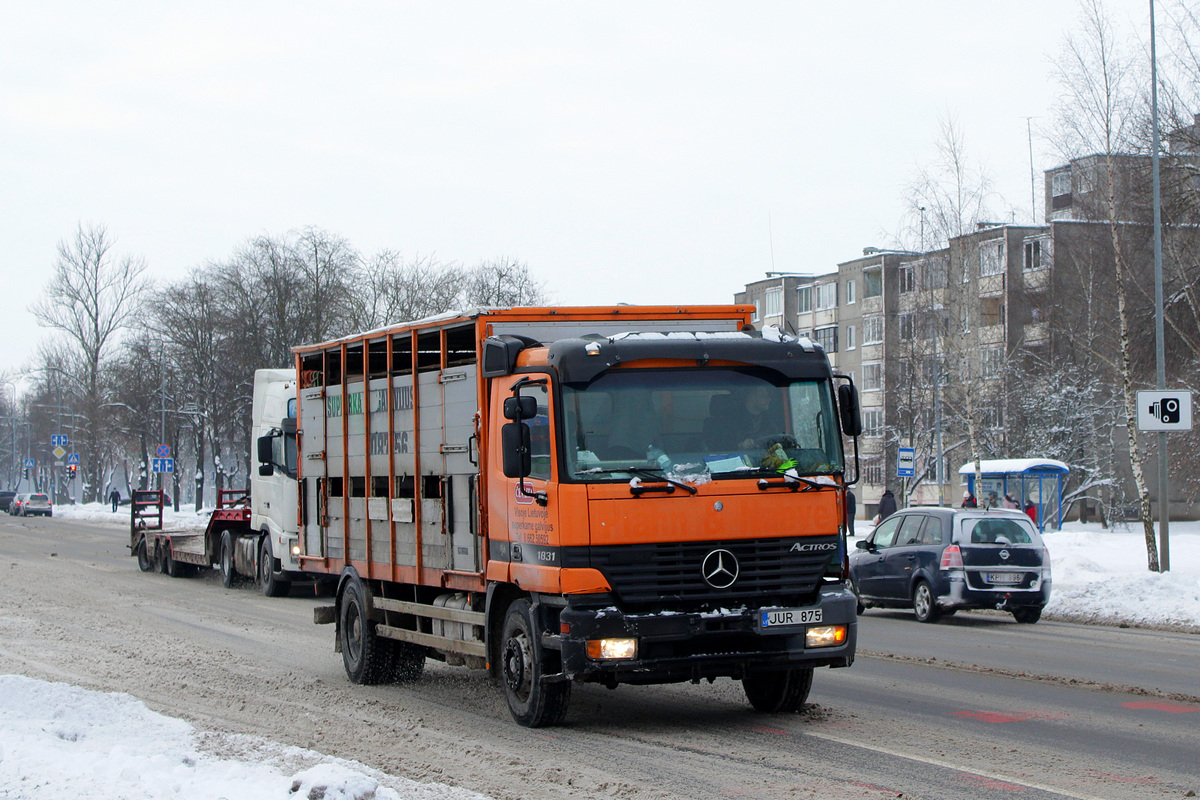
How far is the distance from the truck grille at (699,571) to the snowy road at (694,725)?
91 cm

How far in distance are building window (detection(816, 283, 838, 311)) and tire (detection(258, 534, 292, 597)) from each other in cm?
6817

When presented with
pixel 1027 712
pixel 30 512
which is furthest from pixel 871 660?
pixel 30 512

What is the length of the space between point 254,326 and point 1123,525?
35918 mm

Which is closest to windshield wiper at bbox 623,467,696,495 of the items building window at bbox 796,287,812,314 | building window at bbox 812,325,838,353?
building window at bbox 812,325,838,353

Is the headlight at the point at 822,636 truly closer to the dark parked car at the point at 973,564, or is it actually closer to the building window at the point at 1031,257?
the dark parked car at the point at 973,564

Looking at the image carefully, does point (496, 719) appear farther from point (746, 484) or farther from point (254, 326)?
point (254, 326)

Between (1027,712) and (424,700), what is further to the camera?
(424,700)

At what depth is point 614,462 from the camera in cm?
900

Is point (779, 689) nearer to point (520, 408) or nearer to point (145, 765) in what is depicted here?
point (520, 408)

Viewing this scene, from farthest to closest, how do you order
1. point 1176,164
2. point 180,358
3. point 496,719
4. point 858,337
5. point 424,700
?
point 858,337, point 180,358, point 1176,164, point 424,700, point 496,719

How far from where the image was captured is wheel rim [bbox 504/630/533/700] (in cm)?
939

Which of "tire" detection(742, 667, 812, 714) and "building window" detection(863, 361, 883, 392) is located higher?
"building window" detection(863, 361, 883, 392)

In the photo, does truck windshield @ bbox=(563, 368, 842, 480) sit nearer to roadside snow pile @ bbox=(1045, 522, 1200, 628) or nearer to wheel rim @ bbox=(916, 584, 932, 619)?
wheel rim @ bbox=(916, 584, 932, 619)

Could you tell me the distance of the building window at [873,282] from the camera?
8375 centimetres
